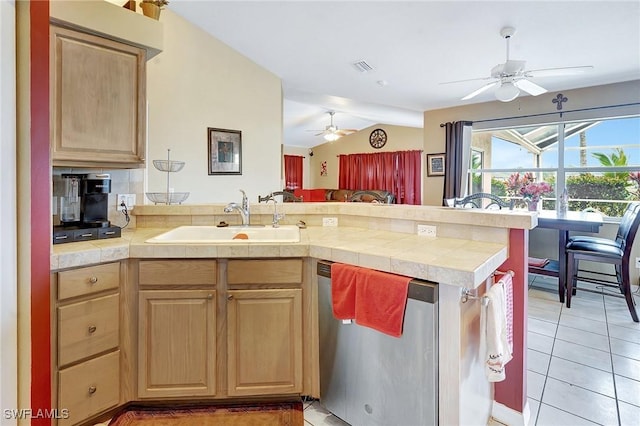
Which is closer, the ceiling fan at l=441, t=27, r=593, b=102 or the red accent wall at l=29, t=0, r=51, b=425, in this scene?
the red accent wall at l=29, t=0, r=51, b=425

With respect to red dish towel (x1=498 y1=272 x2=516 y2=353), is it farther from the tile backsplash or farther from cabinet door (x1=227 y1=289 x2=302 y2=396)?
the tile backsplash

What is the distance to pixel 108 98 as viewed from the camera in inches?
73.4

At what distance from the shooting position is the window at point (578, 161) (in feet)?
13.4

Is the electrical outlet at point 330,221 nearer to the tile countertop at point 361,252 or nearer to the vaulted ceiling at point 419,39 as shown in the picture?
the tile countertop at point 361,252

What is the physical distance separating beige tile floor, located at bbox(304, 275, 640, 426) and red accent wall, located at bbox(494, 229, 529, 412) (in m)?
0.21

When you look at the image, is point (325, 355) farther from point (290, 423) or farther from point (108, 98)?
point (108, 98)

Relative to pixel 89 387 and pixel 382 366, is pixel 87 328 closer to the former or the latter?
pixel 89 387

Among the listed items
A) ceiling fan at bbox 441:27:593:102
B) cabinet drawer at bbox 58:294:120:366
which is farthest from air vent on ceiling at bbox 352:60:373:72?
cabinet drawer at bbox 58:294:120:366

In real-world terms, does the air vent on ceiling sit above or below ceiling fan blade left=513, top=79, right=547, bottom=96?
above

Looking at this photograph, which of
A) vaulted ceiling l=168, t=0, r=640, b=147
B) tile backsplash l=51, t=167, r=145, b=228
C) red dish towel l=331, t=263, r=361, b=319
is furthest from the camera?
vaulted ceiling l=168, t=0, r=640, b=147

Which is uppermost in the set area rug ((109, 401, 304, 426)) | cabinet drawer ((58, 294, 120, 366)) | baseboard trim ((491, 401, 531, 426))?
cabinet drawer ((58, 294, 120, 366))

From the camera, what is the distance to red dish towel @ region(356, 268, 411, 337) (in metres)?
1.30

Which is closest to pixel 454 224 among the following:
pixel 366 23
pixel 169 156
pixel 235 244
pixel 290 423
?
pixel 235 244

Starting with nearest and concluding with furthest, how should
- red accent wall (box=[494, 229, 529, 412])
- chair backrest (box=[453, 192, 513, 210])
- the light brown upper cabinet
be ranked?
red accent wall (box=[494, 229, 529, 412]) → the light brown upper cabinet → chair backrest (box=[453, 192, 513, 210])
